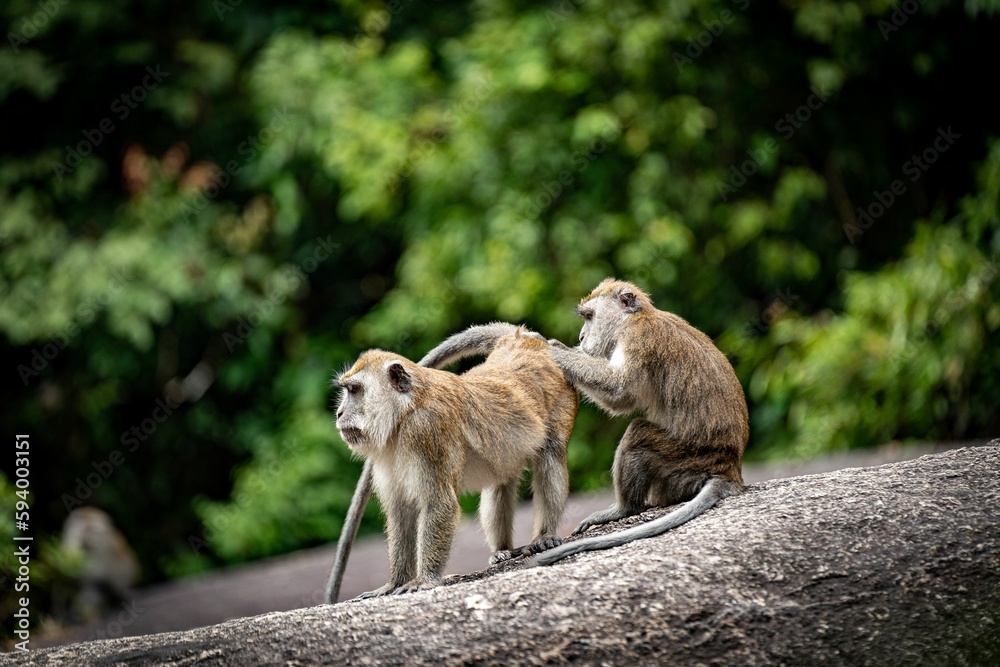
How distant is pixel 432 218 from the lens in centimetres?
1304

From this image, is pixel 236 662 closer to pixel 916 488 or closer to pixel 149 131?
pixel 916 488

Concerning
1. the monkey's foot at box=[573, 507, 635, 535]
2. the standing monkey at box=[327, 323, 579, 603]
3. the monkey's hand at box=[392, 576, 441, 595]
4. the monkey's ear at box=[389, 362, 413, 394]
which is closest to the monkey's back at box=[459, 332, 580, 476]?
the standing monkey at box=[327, 323, 579, 603]

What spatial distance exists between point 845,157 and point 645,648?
10420 mm

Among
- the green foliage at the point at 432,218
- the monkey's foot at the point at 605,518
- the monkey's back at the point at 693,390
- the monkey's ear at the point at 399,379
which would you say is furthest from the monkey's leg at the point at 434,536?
the green foliage at the point at 432,218

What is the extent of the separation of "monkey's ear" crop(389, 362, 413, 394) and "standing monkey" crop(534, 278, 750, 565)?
3.23 ft

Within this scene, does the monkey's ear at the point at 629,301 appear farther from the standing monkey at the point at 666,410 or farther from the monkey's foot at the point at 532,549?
the monkey's foot at the point at 532,549

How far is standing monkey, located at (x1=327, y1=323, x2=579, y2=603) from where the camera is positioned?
5.38 meters

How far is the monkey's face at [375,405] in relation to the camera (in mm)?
5426

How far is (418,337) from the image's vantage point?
12734mm

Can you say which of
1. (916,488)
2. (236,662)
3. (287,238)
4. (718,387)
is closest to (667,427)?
(718,387)

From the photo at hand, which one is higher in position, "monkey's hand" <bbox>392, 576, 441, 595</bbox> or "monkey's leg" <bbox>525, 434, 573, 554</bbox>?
"monkey's leg" <bbox>525, 434, 573, 554</bbox>

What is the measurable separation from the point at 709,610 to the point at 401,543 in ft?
5.82

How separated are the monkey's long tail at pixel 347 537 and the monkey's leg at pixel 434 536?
65cm

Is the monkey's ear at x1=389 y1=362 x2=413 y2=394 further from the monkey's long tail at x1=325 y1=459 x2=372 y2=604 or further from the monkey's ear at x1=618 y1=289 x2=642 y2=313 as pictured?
the monkey's ear at x1=618 y1=289 x2=642 y2=313
